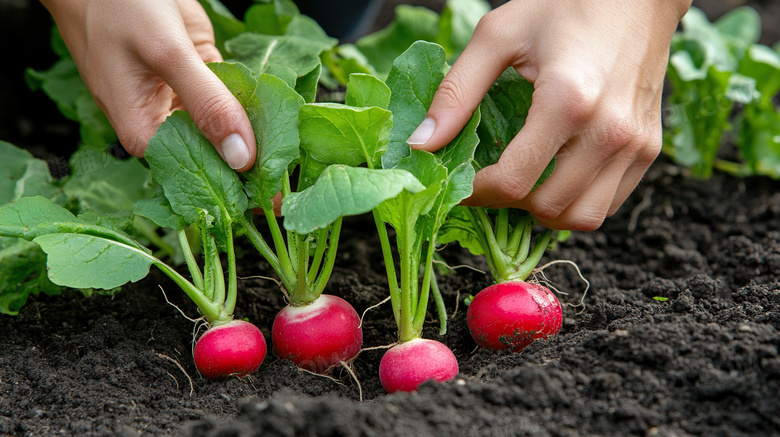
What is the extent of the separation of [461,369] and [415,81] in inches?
32.3

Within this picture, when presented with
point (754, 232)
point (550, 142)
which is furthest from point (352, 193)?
point (754, 232)

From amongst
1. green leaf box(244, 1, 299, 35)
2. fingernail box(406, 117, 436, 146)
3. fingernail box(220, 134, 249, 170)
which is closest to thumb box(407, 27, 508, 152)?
fingernail box(406, 117, 436, 146)

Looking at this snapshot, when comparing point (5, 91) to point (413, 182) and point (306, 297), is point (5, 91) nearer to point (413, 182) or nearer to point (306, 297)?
point (306, 297)

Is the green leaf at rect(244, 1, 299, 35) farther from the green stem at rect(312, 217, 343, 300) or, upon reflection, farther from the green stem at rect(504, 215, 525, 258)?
the green stem at rect(504, 215, 525, 258)

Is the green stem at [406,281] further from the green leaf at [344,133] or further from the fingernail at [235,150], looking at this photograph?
the fingernail at [235,150]

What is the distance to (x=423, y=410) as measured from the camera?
1183 millimetres

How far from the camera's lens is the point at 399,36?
3131 mm

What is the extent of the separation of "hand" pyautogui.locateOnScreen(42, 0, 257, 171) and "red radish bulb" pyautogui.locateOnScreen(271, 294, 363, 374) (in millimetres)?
440

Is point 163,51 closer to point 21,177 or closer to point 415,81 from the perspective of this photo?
point 415,81

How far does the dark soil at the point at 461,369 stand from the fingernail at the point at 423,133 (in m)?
0.58

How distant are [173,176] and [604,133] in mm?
1207

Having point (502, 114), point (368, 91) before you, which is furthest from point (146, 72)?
point (502, 114)

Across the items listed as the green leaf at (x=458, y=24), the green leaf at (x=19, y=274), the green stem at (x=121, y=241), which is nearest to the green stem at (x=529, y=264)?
the green stem at (x=121, y=241)

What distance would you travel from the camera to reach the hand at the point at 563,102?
1515 mm
